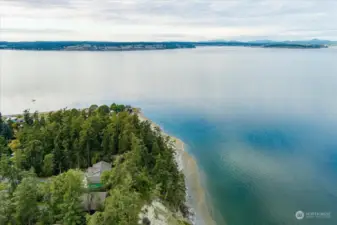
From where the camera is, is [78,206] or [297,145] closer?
[78,206]

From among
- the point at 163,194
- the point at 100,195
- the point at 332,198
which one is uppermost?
the point at 100,195

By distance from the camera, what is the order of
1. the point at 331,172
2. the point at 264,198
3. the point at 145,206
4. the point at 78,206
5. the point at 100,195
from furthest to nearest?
the point at 331,172, the point at 264,198, the point at 145,206, the point at 100,195, the point at 78,206

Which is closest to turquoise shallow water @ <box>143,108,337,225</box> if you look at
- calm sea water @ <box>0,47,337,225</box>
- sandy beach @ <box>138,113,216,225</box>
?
calm sea water @ <box>0,47,337,225</box>

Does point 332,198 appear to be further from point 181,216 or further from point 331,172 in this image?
point 181,216

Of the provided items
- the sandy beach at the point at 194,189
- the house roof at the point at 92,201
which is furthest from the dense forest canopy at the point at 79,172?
the sandy beach at the point at 194,189

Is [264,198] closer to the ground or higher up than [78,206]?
closer to the ground

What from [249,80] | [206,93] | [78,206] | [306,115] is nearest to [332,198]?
[78,206]

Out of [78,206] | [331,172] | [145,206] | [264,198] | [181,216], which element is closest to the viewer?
[78,206]

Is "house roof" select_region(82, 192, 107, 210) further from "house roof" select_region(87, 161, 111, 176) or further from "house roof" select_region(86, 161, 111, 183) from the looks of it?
"house roof" select_region(87, 161, 111, 176)
